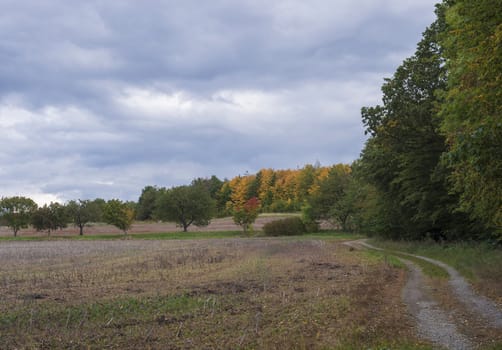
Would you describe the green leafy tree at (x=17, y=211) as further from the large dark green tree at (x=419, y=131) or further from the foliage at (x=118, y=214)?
the large dark green tree at (x=419, y=131)

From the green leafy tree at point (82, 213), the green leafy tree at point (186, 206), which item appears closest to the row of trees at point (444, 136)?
the green leafy tree at point (186, 206)

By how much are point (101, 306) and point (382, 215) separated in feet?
122

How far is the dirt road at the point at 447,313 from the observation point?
1155 cm

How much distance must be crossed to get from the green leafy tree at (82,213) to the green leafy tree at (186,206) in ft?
50.1

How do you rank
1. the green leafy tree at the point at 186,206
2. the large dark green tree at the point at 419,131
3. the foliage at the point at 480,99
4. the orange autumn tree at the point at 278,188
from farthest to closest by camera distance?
1. the orange autumn tree at the point at 278,188
2. the green leafy tree at the point at 186,206
3. the large dark green tree at the point at 419,131
4. the foliage at the point at 480,99

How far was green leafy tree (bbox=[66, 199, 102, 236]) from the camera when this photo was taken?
106562 millimetres

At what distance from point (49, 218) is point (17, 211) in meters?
11.1

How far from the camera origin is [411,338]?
11758mm

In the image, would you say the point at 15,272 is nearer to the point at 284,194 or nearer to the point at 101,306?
the point at 101,306

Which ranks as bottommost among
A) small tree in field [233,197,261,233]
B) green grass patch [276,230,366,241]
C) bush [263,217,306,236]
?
green grass patch [276,230,366,241]

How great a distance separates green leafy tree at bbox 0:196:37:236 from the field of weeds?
9038cm

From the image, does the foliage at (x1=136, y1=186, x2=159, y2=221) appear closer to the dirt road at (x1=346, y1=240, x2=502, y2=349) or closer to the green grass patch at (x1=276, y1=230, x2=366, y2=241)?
the green grass patch at (x1=276, y1=230, x2=366, y2=241)

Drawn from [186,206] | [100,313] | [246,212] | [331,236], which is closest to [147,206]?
[186,206]

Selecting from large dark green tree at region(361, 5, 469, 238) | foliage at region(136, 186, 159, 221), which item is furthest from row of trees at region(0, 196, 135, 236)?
large dark green tree at region(361, 5, 469, 238)
